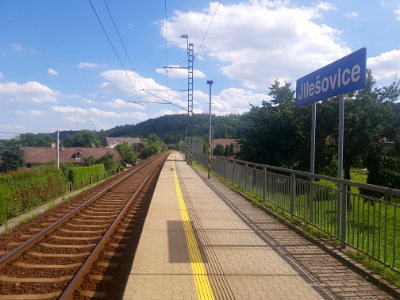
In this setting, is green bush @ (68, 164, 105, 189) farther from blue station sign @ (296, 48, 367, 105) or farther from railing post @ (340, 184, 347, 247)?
railing post @ (340, 184, 347, 247)

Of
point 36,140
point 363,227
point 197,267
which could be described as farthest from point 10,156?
point 36,140

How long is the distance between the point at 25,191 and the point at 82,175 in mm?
12698

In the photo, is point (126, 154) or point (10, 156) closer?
point (10, 156)

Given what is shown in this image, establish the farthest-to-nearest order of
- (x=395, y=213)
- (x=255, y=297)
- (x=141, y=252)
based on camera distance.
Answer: (x=141, y=252), (x=395, y=213), (x=255, y=297)

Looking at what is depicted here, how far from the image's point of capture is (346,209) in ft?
24.2

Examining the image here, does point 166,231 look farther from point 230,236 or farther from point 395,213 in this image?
point 395,213

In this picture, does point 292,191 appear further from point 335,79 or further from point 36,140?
point 36,140

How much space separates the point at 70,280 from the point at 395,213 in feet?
14.5

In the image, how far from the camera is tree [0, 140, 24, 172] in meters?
71.1

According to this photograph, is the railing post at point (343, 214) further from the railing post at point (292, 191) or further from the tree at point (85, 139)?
the tree at point (85, 139)

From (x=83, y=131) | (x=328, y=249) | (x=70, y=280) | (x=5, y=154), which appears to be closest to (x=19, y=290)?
(x=70, y=280)

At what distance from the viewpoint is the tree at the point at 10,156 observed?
7112cm

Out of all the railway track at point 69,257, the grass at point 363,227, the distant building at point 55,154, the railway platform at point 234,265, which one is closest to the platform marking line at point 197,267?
the railway platform at point 234,265

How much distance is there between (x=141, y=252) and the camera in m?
7.21
